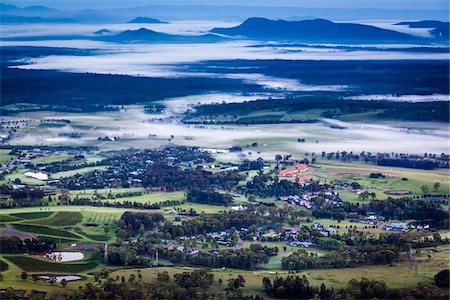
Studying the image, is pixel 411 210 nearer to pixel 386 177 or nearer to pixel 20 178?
pixel 386 177

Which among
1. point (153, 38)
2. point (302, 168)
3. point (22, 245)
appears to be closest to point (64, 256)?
point (22, 245)

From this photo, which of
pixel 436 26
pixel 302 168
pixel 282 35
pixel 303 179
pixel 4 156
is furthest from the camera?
pixel 436 26

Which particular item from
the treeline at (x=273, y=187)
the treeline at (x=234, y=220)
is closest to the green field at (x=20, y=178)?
the treeline at (x=273, y=187)

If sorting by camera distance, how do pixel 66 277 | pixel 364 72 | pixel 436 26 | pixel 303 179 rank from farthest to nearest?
pixel 436 26 < pixel 364 72 < pixel 303 179 < pixel 66 277

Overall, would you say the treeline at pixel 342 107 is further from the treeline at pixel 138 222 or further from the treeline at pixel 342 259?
the treeline at pixel 342 259

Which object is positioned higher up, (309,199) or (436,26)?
(436,26)

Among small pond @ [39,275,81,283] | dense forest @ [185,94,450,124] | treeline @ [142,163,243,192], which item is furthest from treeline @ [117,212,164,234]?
dense forest @ [185,94,450,124]
